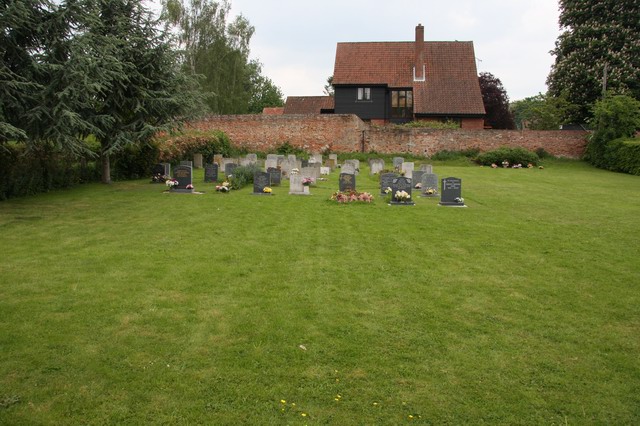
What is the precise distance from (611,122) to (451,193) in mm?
19851

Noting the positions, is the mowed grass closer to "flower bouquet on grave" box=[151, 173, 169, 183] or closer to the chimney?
"flower bouquet on grave" box=[151, 173, 169, 183]

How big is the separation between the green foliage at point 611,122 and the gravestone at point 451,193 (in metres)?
18.7

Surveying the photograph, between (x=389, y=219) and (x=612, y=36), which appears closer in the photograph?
(x=389, y=219)

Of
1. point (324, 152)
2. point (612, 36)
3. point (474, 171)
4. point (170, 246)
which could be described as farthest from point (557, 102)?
point (170, 246)

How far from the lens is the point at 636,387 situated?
4098mm

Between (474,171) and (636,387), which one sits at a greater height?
(474,171)

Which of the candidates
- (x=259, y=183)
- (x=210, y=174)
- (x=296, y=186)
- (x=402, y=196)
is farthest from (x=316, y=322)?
(x=210, y=174)

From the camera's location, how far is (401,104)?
38.7 metres

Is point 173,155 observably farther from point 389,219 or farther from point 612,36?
point 612,36

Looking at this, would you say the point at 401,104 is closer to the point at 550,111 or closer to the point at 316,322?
the point at 550,111

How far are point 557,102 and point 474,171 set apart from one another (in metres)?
12.1

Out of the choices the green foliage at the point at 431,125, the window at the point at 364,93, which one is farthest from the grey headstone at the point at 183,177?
the window at the point at 364,93

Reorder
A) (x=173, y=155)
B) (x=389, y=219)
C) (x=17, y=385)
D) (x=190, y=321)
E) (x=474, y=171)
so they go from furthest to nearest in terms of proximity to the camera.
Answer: (x=474, y=171)
(x=173, y=155)
(x=389, y=219)
(x=190, y=321)
(x=17, y=385)

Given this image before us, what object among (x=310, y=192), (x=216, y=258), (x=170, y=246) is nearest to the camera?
(x=216, y=258)
